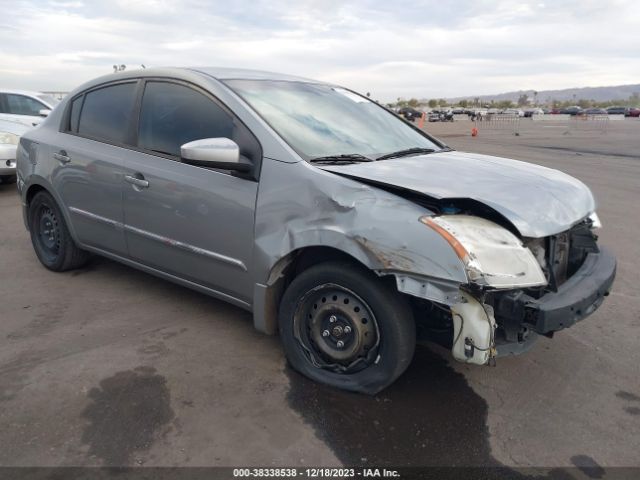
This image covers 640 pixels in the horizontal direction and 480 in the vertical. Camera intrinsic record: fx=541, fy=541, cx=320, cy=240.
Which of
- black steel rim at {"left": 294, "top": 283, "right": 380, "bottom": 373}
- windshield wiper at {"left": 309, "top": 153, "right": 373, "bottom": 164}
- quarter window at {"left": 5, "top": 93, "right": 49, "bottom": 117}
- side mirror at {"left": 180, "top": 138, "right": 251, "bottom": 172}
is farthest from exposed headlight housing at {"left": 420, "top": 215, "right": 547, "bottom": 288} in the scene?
quarter window at {"left": 5, "top": 93, "right": 49, "bottom": 117}

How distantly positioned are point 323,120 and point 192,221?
106 cm

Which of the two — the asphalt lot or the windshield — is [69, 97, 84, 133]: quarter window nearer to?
the asphalt lot

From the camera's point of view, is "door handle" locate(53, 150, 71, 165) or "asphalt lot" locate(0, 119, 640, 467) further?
"door handle" locate(53, 150, 71, 165)

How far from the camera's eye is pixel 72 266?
15.8 ft

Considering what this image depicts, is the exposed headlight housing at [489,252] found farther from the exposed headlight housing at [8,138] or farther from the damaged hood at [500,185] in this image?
the exposed headlight housing at [8,138]

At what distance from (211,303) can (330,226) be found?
5.73 feet

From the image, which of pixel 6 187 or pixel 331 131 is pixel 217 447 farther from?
pixel 6 187

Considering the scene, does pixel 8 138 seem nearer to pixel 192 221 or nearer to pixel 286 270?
pixel 192 221

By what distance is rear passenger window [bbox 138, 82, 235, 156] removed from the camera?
338 centimetres

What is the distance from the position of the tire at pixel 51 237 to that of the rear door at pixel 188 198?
3.44 ft

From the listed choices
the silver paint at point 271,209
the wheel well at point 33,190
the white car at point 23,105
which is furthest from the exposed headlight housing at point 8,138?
the silver paint at point 271,209

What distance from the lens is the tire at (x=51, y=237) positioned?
4648 millimetres

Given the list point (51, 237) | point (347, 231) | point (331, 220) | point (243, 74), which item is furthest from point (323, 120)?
point (51, 237)

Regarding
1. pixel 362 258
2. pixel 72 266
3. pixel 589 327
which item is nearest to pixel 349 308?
pixel 362 258
